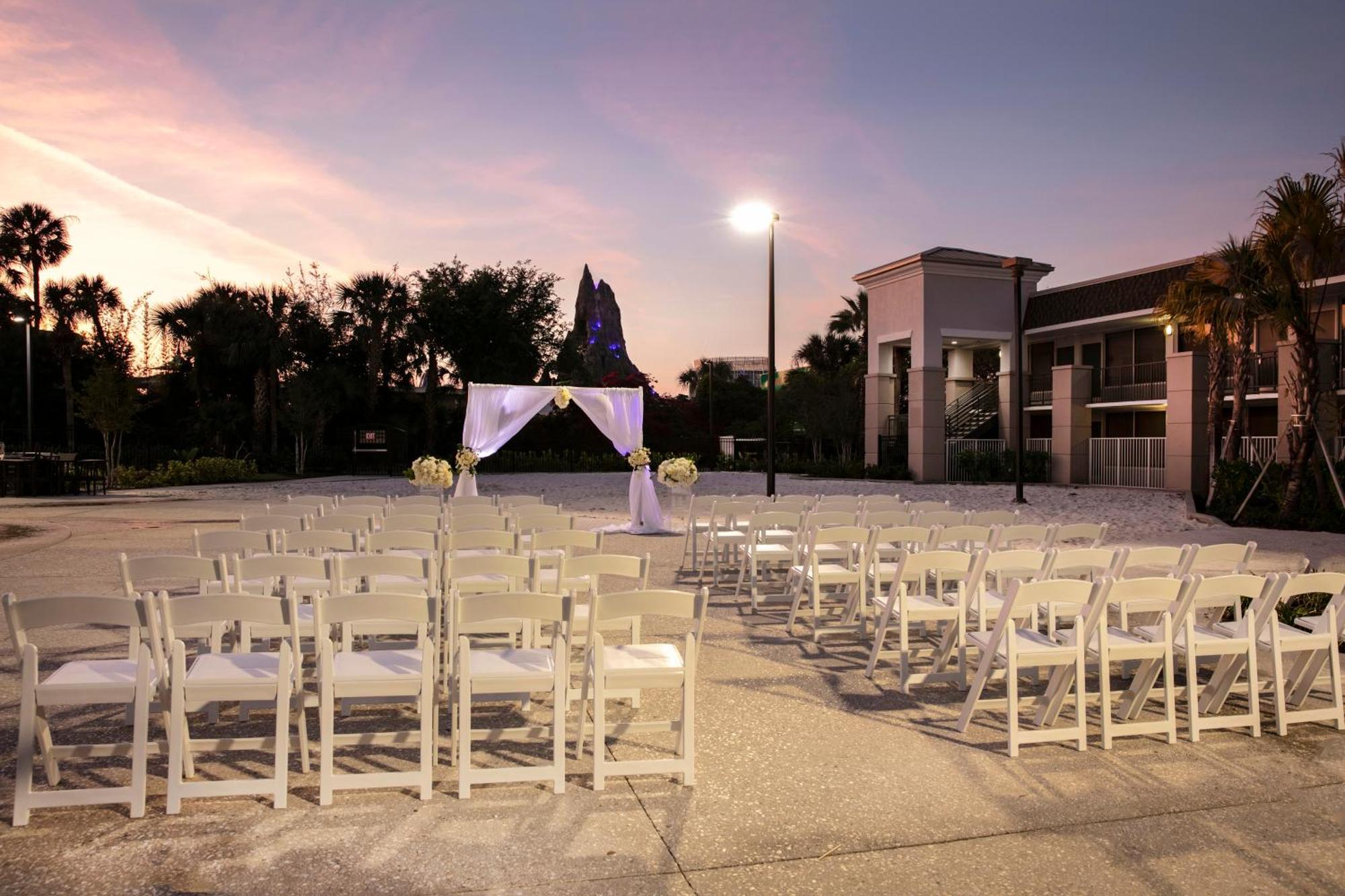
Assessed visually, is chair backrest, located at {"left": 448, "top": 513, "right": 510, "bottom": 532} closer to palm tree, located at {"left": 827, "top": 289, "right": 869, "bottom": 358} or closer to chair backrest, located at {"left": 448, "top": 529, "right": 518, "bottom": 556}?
chair backrest, located at {"left": 448, "top": 529, "right": 518, "bottom": 556}

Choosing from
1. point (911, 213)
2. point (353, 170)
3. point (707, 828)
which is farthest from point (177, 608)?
point (911, 213)

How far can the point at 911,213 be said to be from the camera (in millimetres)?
28578

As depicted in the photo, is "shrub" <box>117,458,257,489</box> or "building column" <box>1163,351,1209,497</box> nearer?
"building column" <box>1163,351,1209,497</box>

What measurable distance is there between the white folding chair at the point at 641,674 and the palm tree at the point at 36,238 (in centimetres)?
4237

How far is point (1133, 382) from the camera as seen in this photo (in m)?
28.2

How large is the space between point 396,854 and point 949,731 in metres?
3.07

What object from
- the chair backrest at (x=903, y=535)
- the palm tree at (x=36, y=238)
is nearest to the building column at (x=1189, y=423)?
the chair backrest at (x=903, y=535)

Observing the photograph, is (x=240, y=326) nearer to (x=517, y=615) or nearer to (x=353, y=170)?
(x=353, y=170)

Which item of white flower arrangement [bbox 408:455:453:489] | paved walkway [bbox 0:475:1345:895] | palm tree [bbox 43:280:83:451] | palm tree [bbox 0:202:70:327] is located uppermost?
palm tree [bbox 0:202:70:327]

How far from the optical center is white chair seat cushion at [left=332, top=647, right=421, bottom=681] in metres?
3.99

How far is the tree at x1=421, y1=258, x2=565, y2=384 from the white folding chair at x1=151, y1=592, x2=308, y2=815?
34204mm

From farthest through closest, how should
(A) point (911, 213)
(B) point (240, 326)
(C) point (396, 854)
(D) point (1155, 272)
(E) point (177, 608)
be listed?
(B) point (240, 326) → (A) point (911, 213) → (D) point (1155, 272) → (E) point (177, 608) → (C) point (396, 854)

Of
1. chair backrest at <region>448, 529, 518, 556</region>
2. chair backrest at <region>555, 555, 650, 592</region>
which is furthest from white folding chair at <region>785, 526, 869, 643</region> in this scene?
chair backrest at <region>448, 529, 518, 556</region>

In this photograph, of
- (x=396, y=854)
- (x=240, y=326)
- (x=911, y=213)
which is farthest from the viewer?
(x=240, y=326)
